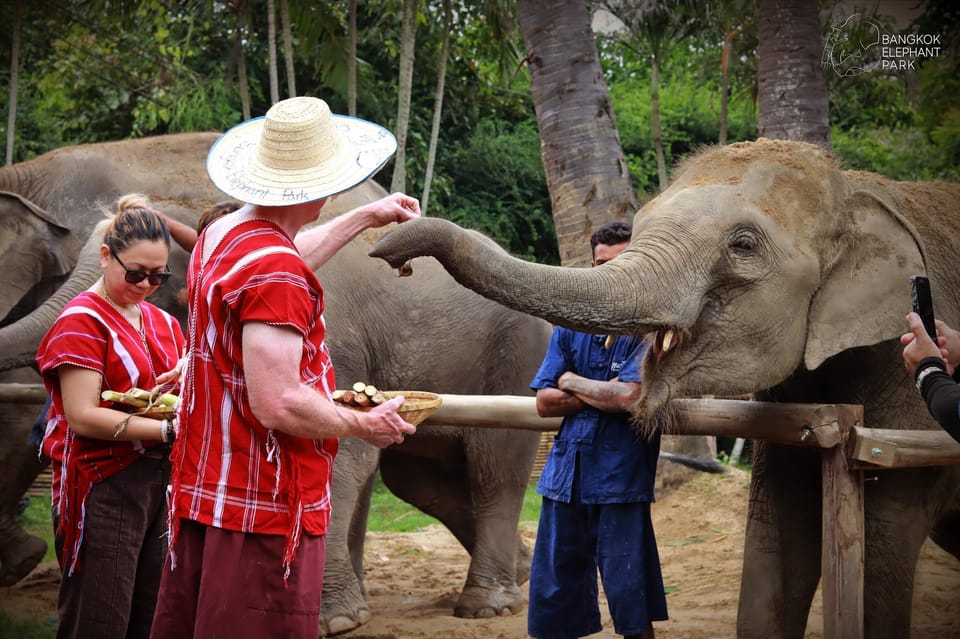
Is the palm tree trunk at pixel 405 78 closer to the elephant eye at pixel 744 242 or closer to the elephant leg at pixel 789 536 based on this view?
the elephant leg at pixel 789 536

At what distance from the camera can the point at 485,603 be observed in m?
6.46

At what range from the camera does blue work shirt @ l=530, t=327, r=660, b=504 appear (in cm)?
427

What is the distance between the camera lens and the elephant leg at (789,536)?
4457 mm

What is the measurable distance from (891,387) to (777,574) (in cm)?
88

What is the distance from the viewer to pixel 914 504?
414 centimetres

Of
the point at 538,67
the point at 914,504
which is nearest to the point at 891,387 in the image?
the point at 914,504

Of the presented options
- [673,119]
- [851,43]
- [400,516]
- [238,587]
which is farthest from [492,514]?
[673,119]

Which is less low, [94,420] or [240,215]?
[240,215]

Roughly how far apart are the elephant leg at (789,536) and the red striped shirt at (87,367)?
7.87ft

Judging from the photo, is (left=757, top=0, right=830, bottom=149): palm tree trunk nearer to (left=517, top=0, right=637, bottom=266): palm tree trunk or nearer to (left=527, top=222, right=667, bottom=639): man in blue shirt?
(left=517, top=0, right=637, bottom=266): palm tree trunk

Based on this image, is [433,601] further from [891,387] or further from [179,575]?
[179,575]

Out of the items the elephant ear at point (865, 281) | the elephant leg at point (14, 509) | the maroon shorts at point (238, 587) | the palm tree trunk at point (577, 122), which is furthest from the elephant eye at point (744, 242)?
the elephant leg at point (14, 509)

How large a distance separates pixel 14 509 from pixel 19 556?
1.12 feet

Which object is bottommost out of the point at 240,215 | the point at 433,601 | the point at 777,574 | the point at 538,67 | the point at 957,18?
the point at 433,601
